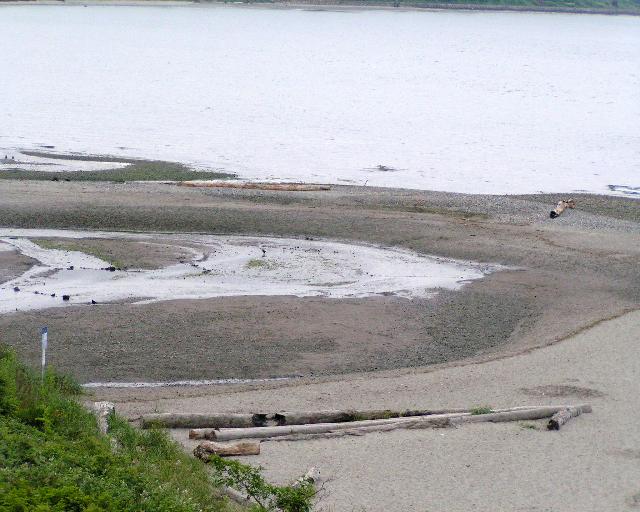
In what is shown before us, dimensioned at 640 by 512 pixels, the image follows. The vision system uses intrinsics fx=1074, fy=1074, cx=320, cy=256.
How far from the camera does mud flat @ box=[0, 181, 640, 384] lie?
20766mm

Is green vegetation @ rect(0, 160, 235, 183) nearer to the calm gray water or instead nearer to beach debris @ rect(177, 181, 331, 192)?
beach debris @ rect(177, 181, 331, 192)

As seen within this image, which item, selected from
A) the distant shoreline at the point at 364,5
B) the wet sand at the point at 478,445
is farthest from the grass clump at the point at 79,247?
the distant shoreline at the point at 364,5

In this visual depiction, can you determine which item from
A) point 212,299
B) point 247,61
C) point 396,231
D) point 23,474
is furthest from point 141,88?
point 23,474

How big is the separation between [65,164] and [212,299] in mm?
18848

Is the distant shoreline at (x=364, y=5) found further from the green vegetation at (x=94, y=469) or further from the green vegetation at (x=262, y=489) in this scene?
the green vegetation at (x=262, y=489)

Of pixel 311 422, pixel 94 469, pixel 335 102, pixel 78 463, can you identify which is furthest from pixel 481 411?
pixel 335 102

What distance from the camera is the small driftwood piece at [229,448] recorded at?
49.9 ft

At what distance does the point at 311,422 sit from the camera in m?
17.0

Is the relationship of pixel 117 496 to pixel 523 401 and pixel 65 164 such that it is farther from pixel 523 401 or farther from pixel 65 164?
pixel 65 164

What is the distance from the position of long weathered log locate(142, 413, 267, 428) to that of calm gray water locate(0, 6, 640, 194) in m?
25.2

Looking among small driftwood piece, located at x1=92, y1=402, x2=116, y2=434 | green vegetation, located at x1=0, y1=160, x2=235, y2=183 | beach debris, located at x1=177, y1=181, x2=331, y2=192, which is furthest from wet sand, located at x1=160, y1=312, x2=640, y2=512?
green vegetation, located at x1=0, y1=160, x2=235, y2=183

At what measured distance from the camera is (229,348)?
21.2m

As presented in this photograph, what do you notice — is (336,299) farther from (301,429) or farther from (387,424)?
(301,429)

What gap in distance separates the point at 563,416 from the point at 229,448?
5736mm
